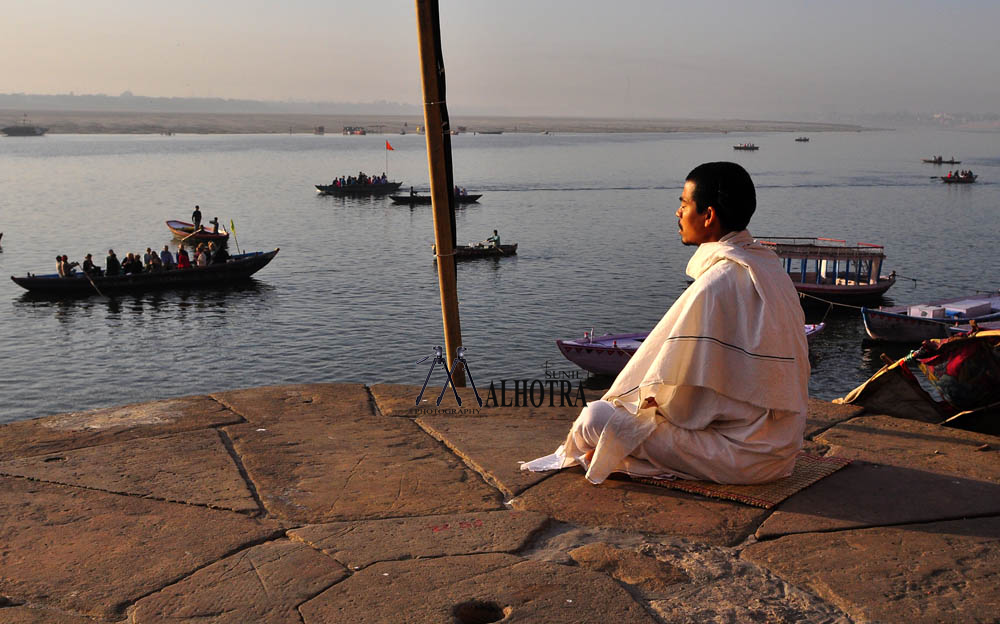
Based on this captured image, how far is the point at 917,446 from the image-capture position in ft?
15.5

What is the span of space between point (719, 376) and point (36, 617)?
2613 mm

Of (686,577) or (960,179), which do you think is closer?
(686,577)

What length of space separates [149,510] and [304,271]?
36.8 m

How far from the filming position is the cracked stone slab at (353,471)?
12.3ft

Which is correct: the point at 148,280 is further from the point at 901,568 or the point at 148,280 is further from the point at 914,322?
the point at 901,568

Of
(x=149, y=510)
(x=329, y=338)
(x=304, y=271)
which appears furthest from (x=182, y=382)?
(x=149, y=510)

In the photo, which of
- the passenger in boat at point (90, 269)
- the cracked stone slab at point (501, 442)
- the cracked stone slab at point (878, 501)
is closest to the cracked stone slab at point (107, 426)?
the cracked stone slab at point (501, 442)

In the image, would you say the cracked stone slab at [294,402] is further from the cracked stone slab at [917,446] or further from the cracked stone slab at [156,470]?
the cracked stone slab at [917,446]

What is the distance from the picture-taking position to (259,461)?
4.39 meters

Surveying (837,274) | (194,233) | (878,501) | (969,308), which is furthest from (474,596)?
(194,233)

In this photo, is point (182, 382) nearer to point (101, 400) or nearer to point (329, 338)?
point (101, 400)

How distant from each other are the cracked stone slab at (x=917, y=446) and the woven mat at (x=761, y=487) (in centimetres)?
45

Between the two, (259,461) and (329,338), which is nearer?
(259,461)

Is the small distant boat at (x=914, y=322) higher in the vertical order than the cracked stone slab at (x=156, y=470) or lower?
lower
